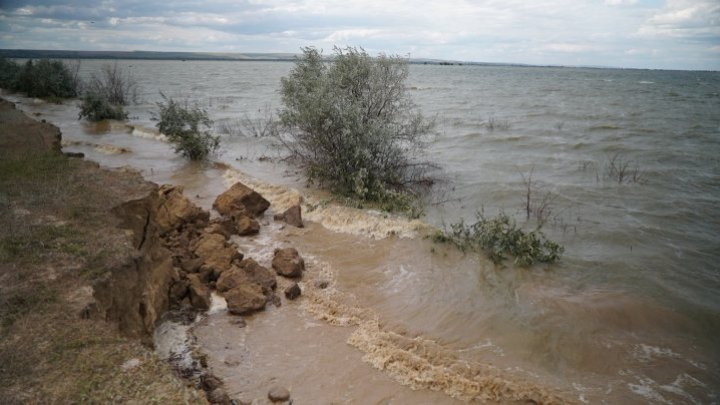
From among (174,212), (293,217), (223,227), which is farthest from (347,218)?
(174,212)

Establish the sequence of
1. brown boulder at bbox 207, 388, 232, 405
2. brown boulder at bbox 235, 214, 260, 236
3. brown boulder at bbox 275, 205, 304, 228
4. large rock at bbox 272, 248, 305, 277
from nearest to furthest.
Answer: brown boulder at bbox 207, 388, 232, 405, large rock at bbox 272, 248, 305, 277, brown boulder at bbox 235, 214, 260, 236, brown boulder at bbox 275, 205, 304, 228

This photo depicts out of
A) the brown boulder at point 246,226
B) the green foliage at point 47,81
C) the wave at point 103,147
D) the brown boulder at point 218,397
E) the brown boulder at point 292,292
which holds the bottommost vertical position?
the brown boulder at point 218,397

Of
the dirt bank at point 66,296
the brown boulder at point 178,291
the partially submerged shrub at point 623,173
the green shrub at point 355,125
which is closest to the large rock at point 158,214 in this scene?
the dirt bank at point 66,296

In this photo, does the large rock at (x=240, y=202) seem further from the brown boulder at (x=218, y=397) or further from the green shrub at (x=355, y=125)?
the brown boulder at (x=218, y=397)

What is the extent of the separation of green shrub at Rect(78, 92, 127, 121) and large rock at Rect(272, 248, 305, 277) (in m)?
21.4

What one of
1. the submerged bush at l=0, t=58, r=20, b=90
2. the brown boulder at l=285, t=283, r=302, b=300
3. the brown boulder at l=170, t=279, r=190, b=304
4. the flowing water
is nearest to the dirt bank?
the brown boulder at l=170, t=279, r=190, b=304

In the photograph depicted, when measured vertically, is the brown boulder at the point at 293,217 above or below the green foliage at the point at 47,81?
below

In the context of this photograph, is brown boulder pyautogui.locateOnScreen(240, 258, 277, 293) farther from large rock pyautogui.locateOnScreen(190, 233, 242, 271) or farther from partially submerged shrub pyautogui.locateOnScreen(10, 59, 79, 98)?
partially submerged shrub pyautogui.locateOnScreen(10, 59, 79, 98)

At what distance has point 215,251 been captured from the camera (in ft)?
24.7

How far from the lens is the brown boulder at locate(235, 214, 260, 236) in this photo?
30.7ft

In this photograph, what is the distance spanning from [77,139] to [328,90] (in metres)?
13.0

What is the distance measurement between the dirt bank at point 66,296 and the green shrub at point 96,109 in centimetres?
1854

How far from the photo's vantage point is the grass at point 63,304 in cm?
335

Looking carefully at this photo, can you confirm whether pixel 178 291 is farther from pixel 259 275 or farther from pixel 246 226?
pixel 246 226
